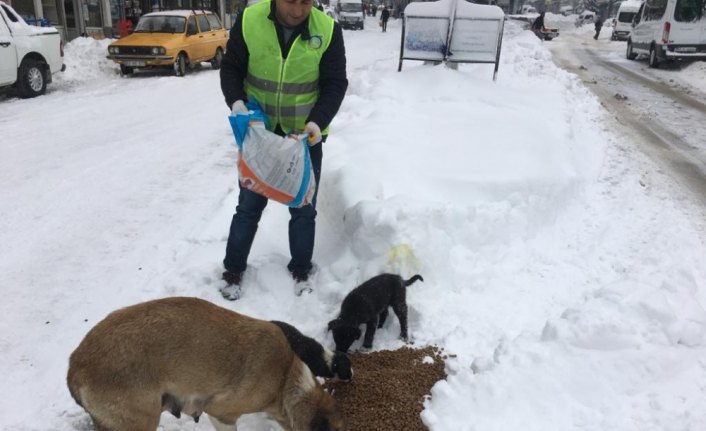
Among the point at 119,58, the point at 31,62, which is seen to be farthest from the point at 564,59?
the point at 31,62

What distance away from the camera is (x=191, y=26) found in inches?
611

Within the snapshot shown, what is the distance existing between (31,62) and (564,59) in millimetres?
19652

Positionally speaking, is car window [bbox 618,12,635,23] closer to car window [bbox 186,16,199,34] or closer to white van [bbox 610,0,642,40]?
white van [bbox 610,0,642,40]

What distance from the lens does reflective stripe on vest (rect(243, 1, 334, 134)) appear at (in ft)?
11.3

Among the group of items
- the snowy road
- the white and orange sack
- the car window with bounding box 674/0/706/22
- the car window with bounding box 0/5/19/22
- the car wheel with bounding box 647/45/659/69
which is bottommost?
the snowy road

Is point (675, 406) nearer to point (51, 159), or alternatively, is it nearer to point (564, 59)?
point (51, 159)

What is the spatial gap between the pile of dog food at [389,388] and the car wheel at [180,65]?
520 inches

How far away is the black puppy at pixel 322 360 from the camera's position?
2.98 m

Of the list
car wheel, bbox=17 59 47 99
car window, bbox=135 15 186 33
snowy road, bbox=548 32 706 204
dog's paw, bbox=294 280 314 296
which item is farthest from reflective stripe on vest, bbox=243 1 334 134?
car window, bbox=135 15 186 33

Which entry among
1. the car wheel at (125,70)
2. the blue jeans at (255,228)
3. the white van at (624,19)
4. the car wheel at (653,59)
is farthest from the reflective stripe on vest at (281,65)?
the white van at (624,19)

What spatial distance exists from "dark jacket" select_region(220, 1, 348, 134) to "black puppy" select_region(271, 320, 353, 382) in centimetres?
146

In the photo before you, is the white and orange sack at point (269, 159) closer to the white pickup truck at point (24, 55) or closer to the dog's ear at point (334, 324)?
the dog's ear at point (334, 324)

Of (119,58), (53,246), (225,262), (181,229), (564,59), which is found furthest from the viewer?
(564,59)

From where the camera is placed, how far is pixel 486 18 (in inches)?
415
